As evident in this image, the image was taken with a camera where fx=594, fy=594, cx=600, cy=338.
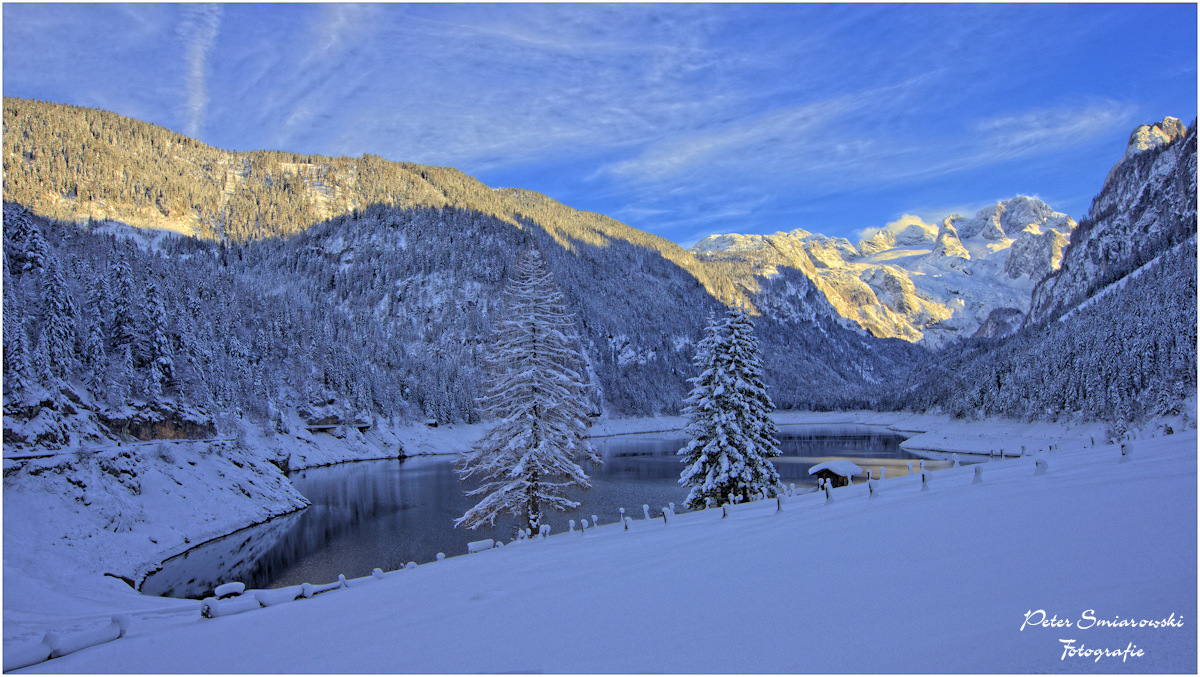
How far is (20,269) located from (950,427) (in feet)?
365

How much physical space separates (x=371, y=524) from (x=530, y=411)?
794 inches

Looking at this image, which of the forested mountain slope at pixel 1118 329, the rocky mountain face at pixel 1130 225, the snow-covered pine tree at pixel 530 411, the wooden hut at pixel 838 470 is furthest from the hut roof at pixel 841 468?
the rocky mountain face at pixel 1130 225

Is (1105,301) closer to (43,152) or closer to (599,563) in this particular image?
(599,563)

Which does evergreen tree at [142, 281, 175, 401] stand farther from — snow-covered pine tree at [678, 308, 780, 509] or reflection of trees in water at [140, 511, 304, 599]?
snow-covered pine tree at [678, 308, 780, 509]

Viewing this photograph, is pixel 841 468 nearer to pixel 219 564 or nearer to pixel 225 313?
pixel 219 564

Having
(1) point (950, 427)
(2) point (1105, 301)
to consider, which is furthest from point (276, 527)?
Answer: (2) point (1105, 301)

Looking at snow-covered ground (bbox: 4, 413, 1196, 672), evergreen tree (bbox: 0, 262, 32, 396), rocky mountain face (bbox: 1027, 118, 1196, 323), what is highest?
rocky mountain face (bbox: 1027, 118, 1196, 323)

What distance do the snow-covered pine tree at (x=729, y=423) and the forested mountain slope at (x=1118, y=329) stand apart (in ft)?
→ 136

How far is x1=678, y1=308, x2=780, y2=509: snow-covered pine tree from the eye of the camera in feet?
81.8

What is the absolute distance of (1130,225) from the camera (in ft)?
458

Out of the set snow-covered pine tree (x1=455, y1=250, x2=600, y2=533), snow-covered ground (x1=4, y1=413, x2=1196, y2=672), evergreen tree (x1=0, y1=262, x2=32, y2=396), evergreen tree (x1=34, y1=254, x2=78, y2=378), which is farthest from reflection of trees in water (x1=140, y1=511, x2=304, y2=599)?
evergreen tree (x1=34, y1=254, x2=78, y2=378)

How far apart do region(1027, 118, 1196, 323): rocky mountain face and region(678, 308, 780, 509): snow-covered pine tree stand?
125109 mm

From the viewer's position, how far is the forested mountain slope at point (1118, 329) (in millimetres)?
58125

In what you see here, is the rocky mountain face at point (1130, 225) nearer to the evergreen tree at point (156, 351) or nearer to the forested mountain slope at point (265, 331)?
the forested mountain slope at point (265, 331)
